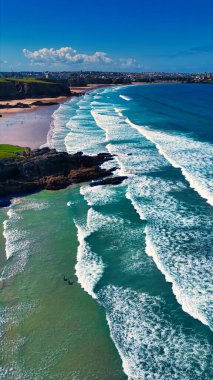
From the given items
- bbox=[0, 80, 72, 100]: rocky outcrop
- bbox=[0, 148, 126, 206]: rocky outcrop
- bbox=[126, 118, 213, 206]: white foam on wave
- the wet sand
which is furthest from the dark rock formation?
bbox=[0, 80, 72, 100]: rocky outcrop

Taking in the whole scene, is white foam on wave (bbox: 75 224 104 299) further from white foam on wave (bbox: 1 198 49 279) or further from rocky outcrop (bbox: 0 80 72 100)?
rocky outcrop (bbox: 0 80 72 100)

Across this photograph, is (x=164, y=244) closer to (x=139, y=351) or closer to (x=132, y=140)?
(x=139, y=351)

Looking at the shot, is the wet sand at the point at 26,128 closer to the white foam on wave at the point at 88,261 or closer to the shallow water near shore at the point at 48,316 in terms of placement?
the white foam on wave at the point at 88,261

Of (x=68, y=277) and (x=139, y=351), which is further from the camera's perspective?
(x=68, y=277)

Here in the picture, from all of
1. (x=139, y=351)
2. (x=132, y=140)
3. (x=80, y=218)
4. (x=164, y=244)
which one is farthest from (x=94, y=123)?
(x=139, y=351)

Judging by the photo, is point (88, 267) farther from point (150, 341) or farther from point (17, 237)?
point (150, 341)

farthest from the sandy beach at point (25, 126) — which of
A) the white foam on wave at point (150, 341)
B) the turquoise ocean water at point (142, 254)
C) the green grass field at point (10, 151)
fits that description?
the white foam on wave at point (150, 341)

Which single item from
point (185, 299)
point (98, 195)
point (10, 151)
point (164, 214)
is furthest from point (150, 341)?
point (10, 151)
